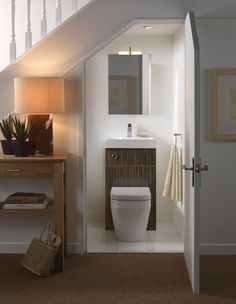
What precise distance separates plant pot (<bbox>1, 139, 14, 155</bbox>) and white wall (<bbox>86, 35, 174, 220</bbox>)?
143cm

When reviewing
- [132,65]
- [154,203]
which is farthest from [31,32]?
[154,203]

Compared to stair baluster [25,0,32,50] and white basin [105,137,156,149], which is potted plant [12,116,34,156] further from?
white basin [105,137,156,149]

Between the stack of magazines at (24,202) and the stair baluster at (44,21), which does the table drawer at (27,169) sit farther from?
the stair baluster at (44,21)

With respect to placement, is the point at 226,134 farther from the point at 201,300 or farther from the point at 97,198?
the point at 97,198

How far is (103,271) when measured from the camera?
3.66 meters

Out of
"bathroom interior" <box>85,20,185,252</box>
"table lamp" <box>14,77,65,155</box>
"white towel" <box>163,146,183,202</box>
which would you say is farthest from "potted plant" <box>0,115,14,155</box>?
"white towel" <box>163,146,183,202</box>

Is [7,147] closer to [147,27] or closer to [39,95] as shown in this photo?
[39,95]

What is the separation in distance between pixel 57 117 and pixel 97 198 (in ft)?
4.88

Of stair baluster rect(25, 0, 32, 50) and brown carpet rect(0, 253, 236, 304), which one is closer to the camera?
brown carpet rect(0, 253, 236, 304)

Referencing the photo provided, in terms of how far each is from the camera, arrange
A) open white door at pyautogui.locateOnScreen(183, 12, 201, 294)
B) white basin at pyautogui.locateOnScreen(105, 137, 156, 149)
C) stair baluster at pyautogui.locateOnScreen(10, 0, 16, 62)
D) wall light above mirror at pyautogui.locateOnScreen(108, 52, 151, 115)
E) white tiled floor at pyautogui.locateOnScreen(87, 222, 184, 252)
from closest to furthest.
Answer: open white door at pyautogui.locateOnScreen(183, 12, 201, 294) < stair baluster at pyautogui.locateOnScreen(10, 0, 16, 62) < white tiled floor at pyautogui.locateOnScreen(87, 222, 184, 252) < white basin at pyautogui.locateOnScreen(105, 137, 156, 149) < wall light above mirror at pyautogui.locateOnScreen(108, 52, 151, 115)

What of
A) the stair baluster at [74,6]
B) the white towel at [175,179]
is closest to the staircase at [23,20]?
the stair baluster at [74,6]

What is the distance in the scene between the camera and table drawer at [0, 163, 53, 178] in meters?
3.65

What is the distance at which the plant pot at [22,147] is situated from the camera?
3.72m

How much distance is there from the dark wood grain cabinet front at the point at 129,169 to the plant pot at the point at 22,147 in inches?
49.1
